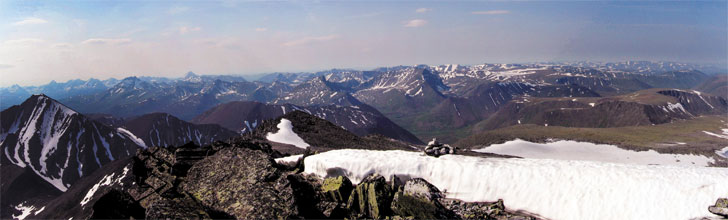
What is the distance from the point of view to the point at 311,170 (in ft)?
67.6

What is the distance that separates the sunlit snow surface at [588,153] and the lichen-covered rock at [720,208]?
240 ft

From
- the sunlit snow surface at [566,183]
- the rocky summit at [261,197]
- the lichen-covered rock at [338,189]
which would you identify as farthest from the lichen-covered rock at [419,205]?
the sunlit snow surface at [566,183]

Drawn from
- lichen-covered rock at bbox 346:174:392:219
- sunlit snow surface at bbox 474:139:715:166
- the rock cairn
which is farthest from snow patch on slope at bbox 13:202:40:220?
sunlit snow surface at bbox 474:139:715:166

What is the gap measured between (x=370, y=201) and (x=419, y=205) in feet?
8.44

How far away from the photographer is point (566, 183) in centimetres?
1666

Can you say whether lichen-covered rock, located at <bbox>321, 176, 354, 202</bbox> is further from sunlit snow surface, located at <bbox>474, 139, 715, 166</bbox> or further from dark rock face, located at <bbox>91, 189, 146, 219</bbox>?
sunlit snow surface, located at <bbox>474, 139, 715, 166</bbox>

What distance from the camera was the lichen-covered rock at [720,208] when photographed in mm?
13219

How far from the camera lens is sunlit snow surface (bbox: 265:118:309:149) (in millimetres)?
50781

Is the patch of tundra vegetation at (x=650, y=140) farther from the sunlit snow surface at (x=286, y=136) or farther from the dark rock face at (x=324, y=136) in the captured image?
the sunlit snow surface at (x=286, y=136)

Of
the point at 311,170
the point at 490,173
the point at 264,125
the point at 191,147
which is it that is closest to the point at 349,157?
the point at 311,170

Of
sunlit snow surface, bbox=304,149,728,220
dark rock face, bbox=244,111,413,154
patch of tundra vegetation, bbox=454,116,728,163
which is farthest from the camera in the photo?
patch of tundra vegetation, bbox=454,116,728,163

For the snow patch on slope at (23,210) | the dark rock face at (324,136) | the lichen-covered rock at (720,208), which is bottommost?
the snow patch on slope at (23,210)

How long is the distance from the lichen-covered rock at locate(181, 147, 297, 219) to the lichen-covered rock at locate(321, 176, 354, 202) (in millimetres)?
2783

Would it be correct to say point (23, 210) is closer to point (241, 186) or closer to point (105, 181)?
point (105, 181)
